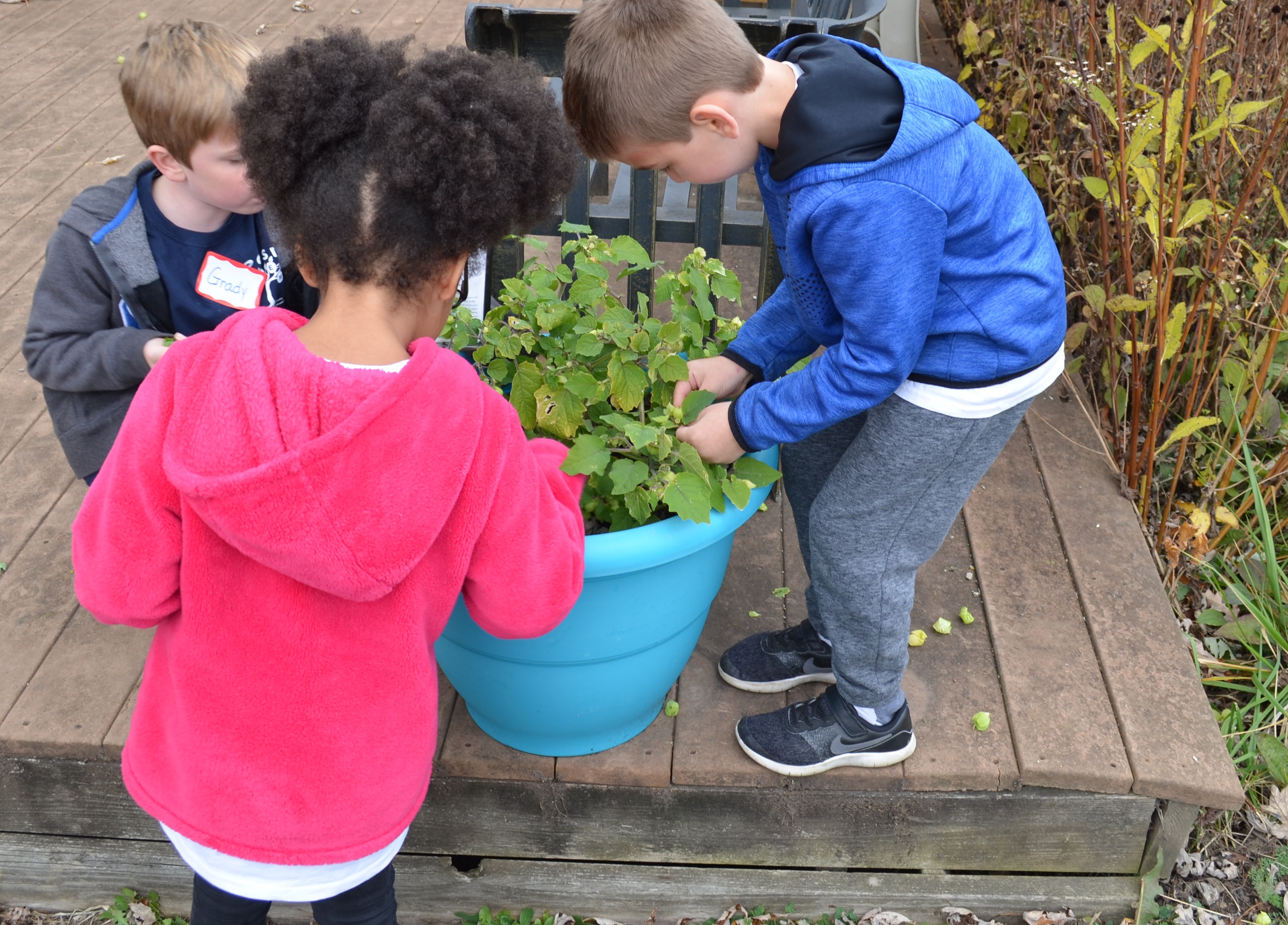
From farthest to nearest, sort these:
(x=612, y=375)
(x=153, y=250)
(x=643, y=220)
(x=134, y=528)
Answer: (x=643, y=220) < (x=153, y=250) < (x=612, y=375) < (x=134, y=528)

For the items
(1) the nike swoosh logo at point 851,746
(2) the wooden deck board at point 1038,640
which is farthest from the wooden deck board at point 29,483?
(2) the wooden deck board at point 1038,640

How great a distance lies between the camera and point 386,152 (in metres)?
1.01

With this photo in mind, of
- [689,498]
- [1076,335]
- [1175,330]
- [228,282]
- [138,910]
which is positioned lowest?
[138,910]

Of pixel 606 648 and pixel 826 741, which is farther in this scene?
pixel 826 741

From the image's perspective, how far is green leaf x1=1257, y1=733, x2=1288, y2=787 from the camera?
1.98 metres

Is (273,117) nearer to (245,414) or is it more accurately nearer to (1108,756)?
(245,414)

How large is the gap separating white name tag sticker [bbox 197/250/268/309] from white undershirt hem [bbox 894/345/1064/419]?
3.32 feet

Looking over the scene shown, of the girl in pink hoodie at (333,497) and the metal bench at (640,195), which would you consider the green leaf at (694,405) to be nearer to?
the girl in pink hoodie at (333,497)

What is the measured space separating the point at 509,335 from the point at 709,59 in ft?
1.76

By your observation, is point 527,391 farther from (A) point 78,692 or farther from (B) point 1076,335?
(B) point 1076,335

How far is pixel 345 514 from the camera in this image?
0.99 m

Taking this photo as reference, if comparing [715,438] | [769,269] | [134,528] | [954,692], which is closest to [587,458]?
[715,438]

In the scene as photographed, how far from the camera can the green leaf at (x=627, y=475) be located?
1398 millimetres

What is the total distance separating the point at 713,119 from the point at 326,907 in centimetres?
118
